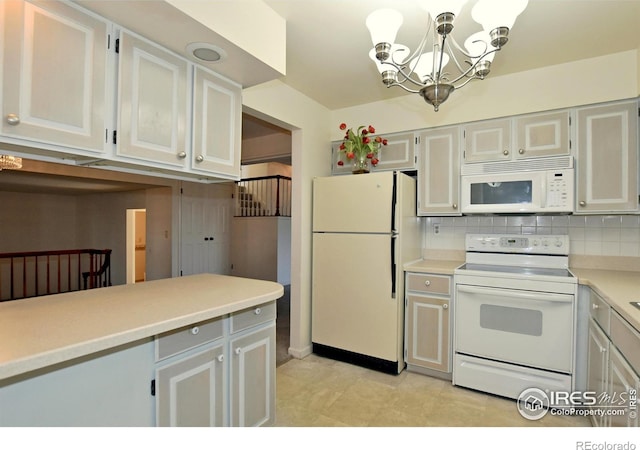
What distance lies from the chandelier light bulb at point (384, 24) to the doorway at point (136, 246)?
705 centimetres

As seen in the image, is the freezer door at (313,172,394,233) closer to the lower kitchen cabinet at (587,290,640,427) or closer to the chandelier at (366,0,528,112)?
the chandelier at (366,0,528,112)

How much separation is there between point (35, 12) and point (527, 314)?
3.09 metres

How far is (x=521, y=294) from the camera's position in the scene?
2303 millimetres

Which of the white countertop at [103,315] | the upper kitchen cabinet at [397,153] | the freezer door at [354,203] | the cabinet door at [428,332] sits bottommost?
the cabinet door at [428,332]

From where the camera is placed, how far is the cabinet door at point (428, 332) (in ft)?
8.57

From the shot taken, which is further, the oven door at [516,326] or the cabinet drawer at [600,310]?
the oven door at [516,326]

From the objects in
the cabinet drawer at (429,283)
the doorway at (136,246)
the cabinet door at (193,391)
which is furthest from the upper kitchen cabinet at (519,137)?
the doorway at (136,246)

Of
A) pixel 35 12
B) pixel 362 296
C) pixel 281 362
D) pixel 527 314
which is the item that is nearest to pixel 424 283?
pixel 362 296

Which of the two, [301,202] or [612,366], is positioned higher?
[301,202]

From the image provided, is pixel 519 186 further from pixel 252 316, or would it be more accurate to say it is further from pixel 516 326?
pixel 252 316

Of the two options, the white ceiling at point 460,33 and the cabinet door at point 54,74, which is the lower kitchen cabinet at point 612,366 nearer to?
the white ceiling at point 460,33

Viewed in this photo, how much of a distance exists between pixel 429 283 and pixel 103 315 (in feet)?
7.34

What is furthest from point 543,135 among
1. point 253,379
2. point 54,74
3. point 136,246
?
point 136,246
